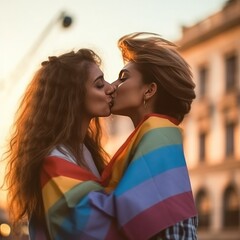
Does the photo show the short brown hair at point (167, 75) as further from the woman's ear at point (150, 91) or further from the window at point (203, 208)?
the window at point (203, 208)

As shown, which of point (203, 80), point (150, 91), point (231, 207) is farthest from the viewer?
point (203, 80)

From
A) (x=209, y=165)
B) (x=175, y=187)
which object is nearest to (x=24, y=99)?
(x=175, y=187)

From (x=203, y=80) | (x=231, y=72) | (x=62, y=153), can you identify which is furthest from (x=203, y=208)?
(x=62, y=153)

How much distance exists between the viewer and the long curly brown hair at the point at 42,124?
3.28 meters

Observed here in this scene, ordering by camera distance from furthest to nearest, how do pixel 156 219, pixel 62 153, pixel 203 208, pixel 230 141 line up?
pixel 203 208 → pixel 230 141 → pixel 62 153 → pixel 156 219

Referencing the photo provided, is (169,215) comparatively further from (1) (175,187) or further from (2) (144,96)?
A: (2) (144,96)

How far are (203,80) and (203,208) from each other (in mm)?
5855

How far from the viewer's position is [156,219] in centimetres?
298

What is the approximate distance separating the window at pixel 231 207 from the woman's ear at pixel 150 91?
30.6m

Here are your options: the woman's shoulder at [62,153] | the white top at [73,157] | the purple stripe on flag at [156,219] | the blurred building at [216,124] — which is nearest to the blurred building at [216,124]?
the blurred building at [216,124]

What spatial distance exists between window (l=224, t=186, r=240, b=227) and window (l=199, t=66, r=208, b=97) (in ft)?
16.3

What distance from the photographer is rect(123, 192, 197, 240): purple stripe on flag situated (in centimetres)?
296

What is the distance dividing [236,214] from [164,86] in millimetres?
30857

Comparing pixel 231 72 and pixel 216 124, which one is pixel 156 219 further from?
pixel 216 124
